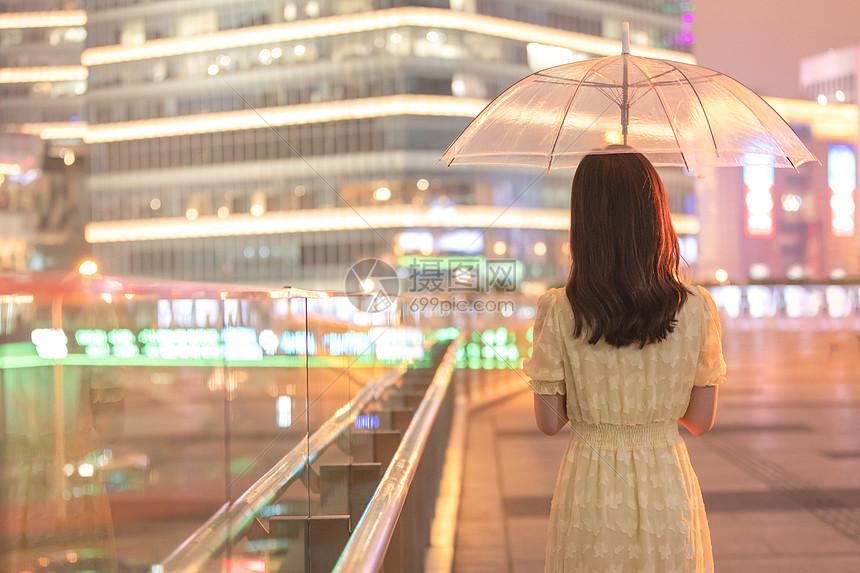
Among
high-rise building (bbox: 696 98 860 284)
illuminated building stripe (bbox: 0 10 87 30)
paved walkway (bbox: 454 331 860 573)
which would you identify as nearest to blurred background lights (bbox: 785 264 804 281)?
high-rise building (bbox: 696 98 860 284)

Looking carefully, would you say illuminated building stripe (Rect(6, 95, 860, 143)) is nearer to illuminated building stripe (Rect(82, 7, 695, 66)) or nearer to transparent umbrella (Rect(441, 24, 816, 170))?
illuminated building stripe (Rect(82, 7, 695, 66))

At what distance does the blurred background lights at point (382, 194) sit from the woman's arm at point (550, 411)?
202 feet

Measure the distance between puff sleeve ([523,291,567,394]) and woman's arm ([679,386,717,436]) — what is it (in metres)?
0.40

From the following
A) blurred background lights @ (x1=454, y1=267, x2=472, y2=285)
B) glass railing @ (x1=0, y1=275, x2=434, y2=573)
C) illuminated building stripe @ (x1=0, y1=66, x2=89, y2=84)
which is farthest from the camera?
illuminated building stripe @ (x1=0, y1=66, x2=89, y2=84)

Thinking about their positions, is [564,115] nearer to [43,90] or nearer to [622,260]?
[622,260]

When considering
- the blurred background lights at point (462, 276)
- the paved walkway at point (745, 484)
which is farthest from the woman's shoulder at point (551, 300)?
the blurred background lights at point (462, 276)

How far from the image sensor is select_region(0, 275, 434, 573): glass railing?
2.85m

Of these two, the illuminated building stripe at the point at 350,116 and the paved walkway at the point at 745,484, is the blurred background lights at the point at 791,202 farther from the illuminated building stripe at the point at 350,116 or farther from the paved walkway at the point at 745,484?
the paved walkway at the point at 745,484

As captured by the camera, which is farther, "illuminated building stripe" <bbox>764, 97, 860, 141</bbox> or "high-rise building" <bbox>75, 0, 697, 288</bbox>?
"illuminated building stripe" <bbox>764, 97, 860, 141</bbox>

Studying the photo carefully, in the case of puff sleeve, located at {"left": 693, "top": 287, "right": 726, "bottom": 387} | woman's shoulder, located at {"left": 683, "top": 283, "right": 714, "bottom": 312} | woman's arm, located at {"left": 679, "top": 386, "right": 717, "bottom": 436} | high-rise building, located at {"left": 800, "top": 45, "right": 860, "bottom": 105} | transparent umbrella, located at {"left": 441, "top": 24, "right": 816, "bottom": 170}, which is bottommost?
woman's arm, located at {"left": 679, "top": 386, "right": 717, "bottom": 436}

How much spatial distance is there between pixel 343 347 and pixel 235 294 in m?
1.67

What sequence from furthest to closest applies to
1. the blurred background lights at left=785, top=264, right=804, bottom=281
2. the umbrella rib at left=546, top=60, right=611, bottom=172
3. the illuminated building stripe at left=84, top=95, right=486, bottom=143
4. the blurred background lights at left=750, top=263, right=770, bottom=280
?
the blurred background lights at left=785, top=264, right=804, bottom=281 → the blurred background lights at left=750, top=263, right=770, bottom=280 → the illuminated building stripe at left=84, top=95, right=486, bottom=143 → the umbrella rib at left=546, top=60, right=611, bottom=172

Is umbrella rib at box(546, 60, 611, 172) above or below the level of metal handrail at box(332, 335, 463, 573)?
above

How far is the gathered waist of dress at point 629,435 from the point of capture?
2439 mm
